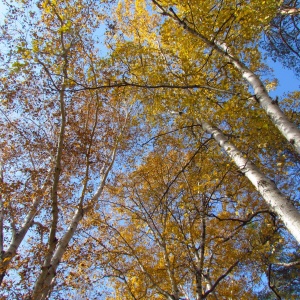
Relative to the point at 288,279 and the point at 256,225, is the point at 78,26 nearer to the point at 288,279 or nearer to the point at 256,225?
the point at 256,225

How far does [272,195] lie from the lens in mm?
3213

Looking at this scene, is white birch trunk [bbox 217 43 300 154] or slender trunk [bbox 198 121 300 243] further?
white birch trunk [bbox 217 43 300 154]

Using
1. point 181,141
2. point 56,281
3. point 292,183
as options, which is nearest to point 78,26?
point 181,141

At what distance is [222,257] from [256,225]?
2.65 meters

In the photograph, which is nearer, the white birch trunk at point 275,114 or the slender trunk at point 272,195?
the slender trunk at point 272,195

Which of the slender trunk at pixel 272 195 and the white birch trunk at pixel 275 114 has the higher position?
the white birch trunk at pixel 275 114

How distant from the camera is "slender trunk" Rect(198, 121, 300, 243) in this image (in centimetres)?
278

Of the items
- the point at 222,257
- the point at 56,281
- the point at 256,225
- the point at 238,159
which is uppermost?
the point at 222,257

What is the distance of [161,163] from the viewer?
9.11 m

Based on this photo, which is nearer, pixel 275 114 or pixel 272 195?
pixel 272 195

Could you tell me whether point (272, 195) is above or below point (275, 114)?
below

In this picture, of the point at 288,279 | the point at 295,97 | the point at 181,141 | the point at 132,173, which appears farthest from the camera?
the point at 295,97

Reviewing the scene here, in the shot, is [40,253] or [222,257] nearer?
[40,253]

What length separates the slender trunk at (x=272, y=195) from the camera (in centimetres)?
278
